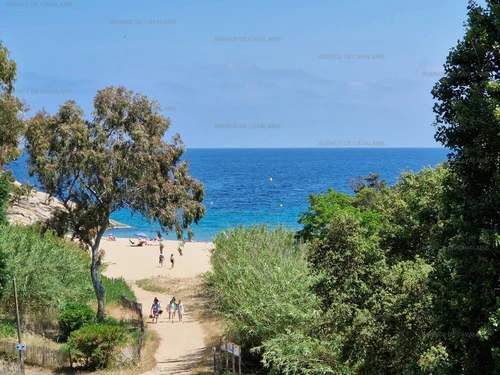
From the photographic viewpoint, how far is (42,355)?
2444 centimetres

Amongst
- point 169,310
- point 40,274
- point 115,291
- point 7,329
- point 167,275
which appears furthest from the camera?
point 167,275

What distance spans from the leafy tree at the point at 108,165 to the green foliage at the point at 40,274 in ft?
5.17

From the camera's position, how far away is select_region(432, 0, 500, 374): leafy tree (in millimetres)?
11289

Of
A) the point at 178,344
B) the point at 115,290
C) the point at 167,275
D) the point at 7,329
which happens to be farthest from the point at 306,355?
the point at 167,275

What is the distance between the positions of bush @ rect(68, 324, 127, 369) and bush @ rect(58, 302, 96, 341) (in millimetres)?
3480

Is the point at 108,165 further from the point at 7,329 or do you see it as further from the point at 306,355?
the point at 306,355

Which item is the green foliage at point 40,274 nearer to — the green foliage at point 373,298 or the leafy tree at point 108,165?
the leafy tree at point 108,165

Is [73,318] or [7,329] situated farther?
[73,318]

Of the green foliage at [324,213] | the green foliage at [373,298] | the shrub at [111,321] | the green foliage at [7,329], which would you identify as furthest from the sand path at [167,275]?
the green foliage at [373,298]

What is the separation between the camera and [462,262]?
1170 centimetres

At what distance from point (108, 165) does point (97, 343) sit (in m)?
8.96

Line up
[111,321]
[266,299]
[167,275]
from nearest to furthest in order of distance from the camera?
1. [266,299]
2. [111,321]
3. [167,275]

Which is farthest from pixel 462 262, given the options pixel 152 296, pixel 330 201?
pixel 152 296

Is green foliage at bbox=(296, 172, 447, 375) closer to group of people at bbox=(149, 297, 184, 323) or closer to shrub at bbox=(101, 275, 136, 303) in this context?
group of people at bbox=(149, 297, 184, 323)
